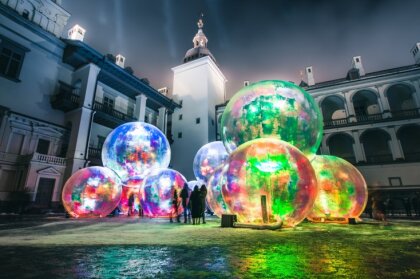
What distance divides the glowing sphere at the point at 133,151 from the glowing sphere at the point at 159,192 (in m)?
0.78

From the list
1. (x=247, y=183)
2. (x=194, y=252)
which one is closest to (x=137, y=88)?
(x=247, y=183)

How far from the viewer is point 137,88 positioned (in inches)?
993

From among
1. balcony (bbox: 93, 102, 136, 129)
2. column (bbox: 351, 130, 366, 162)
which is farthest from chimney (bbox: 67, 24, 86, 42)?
column (bbox: 351, 130, 366, 162)

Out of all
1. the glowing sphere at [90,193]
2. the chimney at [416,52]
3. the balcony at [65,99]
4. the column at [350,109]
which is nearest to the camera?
the glowing sphere at [90,193]

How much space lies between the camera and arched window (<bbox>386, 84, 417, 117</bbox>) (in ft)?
81.4

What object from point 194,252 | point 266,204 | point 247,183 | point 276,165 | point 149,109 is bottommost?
point 194,252

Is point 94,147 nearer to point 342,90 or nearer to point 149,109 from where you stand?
point 149,109

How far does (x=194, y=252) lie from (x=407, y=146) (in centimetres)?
3179

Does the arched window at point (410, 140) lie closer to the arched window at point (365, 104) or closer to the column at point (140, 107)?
the arched window at point (365, 104)

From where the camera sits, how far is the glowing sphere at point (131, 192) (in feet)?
33.8

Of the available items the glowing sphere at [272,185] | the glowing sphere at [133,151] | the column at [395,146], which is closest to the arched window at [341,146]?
the column at [395,146]

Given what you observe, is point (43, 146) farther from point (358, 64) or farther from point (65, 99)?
point (358, 64)

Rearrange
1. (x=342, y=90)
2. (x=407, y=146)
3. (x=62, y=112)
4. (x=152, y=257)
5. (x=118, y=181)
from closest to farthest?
(x=152, y=257)
(x=118, y=181)
(x=62, y=112)
(x=407, y=146)
(x=342, y=90)

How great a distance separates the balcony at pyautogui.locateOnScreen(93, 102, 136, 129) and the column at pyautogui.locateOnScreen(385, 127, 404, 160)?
29.5 m
